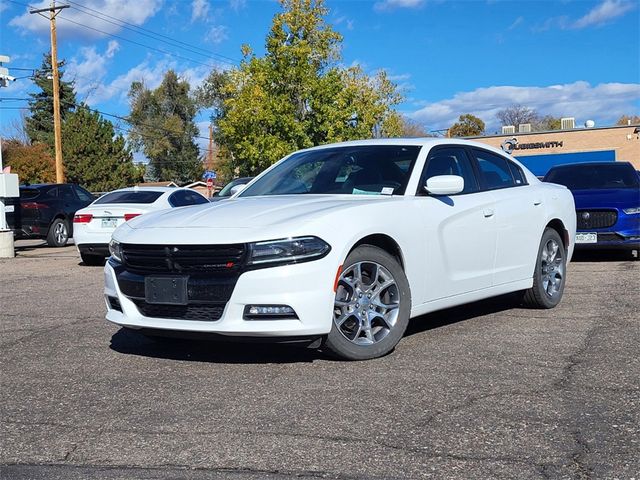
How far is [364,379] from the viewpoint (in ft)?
15.1

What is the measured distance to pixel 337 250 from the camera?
15.8 feet

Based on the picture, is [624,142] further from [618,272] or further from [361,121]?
[618,272]

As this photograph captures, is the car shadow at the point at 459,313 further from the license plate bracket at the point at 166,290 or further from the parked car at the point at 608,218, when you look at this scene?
the parked car at the point at 608,218

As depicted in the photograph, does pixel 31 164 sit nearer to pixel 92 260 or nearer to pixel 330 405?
pixel 92 260

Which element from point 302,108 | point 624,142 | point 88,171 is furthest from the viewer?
point 88,171

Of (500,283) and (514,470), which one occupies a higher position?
(500,283)

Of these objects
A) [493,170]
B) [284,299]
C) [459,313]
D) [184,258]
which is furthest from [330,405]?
[493,170]

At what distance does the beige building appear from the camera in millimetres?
51656

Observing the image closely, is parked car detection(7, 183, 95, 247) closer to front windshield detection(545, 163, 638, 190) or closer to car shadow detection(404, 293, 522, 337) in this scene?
front windshield detection(545, 163, 638, 190)

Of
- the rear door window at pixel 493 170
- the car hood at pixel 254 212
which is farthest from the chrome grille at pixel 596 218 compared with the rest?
the car hood at pixel 254 212

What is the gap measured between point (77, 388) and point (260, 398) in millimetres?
1188

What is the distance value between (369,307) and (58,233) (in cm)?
1487

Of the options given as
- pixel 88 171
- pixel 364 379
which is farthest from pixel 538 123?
pixel 364 379

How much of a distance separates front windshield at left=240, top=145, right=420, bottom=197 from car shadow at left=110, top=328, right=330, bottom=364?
1295mm
